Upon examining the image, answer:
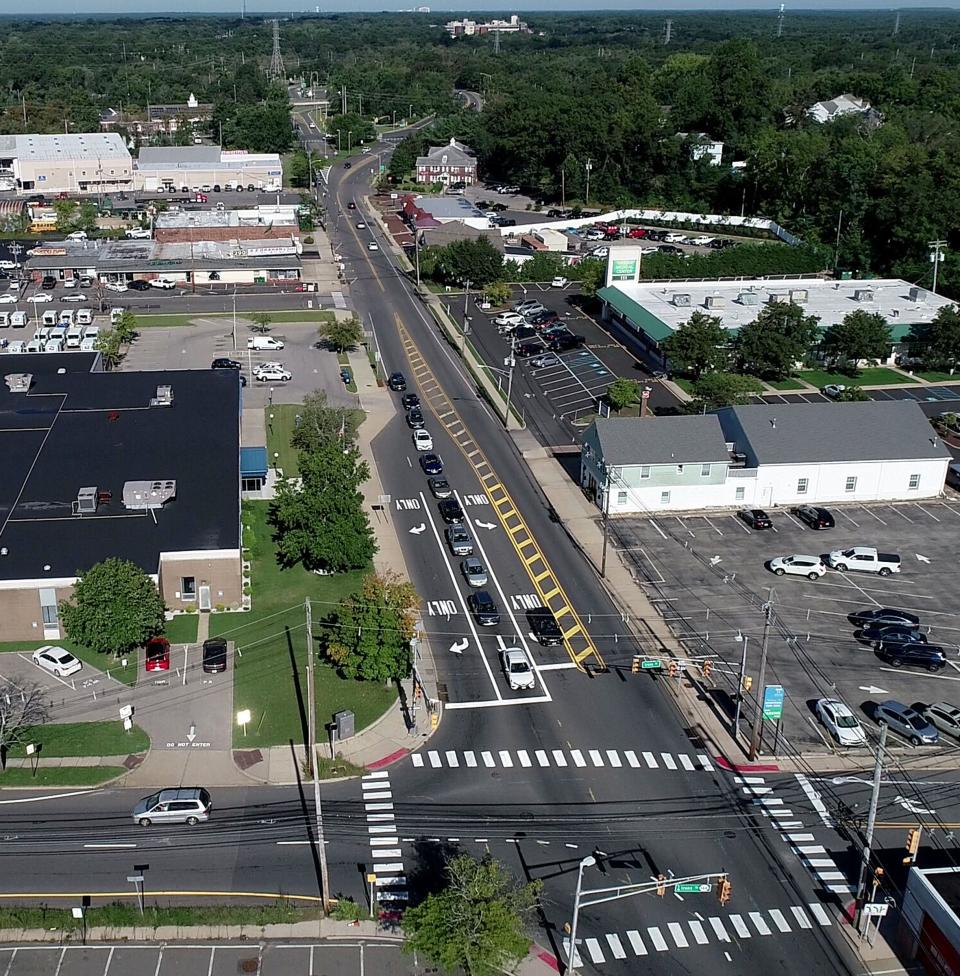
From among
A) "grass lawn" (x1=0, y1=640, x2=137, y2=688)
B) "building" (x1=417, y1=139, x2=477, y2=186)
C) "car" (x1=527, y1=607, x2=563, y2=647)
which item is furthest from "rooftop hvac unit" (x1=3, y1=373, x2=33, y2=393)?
"building" (x1=417, y1=139, x2=477, y2=186)

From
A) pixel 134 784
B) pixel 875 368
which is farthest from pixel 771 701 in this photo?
pixel 875 368

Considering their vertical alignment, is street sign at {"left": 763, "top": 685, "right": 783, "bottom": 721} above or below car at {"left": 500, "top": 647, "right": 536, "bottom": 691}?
above

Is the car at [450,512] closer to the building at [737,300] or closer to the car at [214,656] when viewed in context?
the car at [214,656]

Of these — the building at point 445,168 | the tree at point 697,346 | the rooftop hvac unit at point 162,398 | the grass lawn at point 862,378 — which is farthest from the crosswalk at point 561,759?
the building at point 445,168

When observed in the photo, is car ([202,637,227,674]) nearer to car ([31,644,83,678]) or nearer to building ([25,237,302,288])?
car ([31,644,83,678])

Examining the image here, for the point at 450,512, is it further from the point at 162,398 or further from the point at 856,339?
the point at 856,339

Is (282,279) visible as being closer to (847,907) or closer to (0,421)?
(0,421)

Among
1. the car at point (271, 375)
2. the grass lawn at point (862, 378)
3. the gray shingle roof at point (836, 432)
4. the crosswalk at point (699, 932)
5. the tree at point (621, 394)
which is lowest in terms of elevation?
the crosswalk at point (699, 932)
